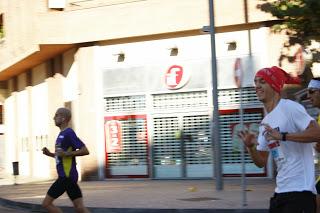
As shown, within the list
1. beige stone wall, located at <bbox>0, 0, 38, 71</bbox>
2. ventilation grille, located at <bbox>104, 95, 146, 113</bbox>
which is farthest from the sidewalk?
beige stone wall, located at <bbox>0, 0, 38, 71</bbox>

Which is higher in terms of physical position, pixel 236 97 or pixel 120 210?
pixel 236 97

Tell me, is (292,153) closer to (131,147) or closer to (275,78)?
(275,78)

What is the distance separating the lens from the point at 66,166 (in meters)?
8.70

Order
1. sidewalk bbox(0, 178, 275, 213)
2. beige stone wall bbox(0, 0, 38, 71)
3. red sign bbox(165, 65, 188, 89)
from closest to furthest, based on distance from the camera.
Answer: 1. sidewalk bbox(0, 178, 275, 213)
2. red sign bbox(165, 65, 188, 89)
3. beige stone wall bbox(0, 0, 38, 71)

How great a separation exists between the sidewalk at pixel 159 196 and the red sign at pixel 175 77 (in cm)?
286

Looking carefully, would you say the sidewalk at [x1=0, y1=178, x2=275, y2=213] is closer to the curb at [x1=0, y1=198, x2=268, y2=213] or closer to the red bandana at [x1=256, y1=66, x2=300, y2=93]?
the curb at [x1=0, y1=198, x2=268, y2=213]

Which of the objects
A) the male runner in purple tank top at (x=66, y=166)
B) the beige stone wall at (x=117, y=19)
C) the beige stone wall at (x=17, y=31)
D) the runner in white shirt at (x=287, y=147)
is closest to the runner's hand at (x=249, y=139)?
the runner in white shirt at (x=287, y=147)

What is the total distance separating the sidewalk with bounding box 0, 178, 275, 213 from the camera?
12.8m

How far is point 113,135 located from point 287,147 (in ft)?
57.3

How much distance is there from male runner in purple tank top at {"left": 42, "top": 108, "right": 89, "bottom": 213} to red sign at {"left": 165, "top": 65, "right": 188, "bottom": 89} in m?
12.3

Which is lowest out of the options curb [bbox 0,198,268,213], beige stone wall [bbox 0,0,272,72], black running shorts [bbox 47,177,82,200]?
curb [bbox 0,198,268,213]

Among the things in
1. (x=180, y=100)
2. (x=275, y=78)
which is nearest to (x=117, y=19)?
(x=180, y=100)

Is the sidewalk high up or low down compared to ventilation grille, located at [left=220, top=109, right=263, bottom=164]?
down

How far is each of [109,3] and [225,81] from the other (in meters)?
4.50
